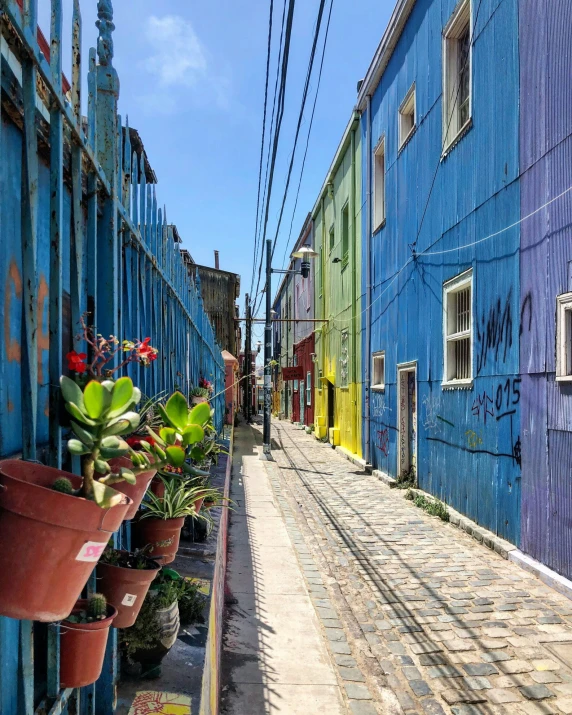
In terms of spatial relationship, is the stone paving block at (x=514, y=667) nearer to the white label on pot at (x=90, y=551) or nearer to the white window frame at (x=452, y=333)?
the white label on pot at (x=90, y=551)

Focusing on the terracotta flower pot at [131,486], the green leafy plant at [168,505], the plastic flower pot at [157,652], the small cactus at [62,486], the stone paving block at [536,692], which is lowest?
the stone paving block at [536,692]

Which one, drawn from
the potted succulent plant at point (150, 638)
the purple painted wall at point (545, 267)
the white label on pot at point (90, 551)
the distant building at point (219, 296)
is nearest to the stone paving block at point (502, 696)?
the purple painted wall at point (545, 267)

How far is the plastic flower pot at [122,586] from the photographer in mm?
1970

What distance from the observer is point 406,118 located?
10.7 meters

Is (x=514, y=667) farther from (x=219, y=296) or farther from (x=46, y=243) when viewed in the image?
(x=219, y=296)

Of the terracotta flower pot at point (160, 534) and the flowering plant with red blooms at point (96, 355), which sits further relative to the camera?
the terracotta flower pot at point (160, 534)

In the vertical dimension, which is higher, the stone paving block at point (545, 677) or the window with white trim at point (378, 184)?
the window with white trim at point (378, 184)

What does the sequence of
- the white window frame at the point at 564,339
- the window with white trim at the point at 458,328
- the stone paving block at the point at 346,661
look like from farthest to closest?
the window with white trim at the point at 458,328, the white window frame at the point at 564,339, the stone paving block at the point at 346,661

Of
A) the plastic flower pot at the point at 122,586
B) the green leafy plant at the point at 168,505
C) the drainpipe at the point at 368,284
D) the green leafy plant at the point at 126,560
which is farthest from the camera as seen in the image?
the drainpipe at the point at 368,284

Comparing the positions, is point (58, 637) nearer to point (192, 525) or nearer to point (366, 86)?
point (192, 525)

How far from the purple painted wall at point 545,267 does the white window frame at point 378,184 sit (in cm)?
625

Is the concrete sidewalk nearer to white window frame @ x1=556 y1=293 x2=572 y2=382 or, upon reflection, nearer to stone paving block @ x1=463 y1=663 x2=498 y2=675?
stone paving block @ x1=463 y1=663 x2=498 y2=675

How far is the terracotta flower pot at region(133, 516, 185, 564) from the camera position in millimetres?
2852

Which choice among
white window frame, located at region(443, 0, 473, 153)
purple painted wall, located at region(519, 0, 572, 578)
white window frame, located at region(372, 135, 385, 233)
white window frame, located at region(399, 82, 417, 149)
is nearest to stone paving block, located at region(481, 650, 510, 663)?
purple painted wall, located at region(519, 0, 572, 578)
